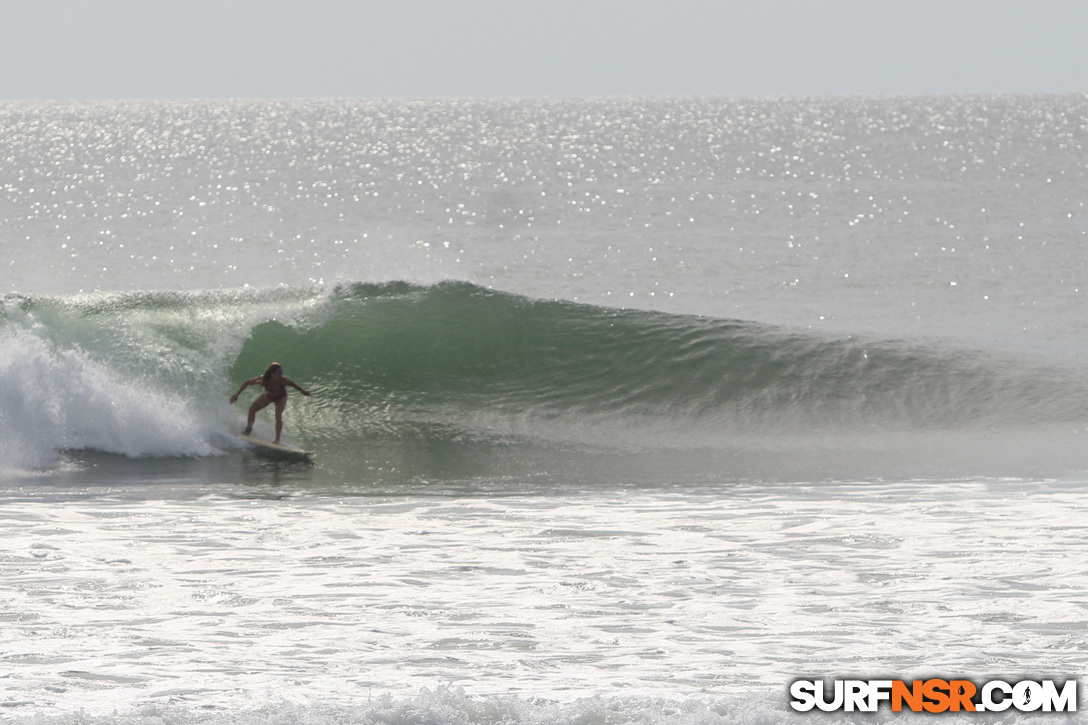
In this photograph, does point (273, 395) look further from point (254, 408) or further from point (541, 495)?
point (541, 495)

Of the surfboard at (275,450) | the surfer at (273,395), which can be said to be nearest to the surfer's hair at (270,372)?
the surfer at (273,395)

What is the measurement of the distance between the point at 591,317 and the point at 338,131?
342 feet

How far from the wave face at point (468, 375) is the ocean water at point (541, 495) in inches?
1.8

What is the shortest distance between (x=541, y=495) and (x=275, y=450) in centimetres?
288

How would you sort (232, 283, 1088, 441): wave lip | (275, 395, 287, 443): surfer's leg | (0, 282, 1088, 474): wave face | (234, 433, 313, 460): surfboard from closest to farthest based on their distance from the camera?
(234, 433, 313, 460): surfboard < (275, 395, 287, 443): surfer's leg < (0, 282, 1088, 474): wave face < (232, 283, 1088, 441): wave lip

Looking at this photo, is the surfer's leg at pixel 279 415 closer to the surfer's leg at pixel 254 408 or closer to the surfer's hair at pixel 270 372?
the surfer's leg at pixel 254 408

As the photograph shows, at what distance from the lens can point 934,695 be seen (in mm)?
5039

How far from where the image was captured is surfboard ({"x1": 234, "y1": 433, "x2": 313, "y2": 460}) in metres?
11.0

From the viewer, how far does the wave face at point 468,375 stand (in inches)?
450

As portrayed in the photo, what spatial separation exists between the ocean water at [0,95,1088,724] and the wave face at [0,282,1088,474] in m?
0.05

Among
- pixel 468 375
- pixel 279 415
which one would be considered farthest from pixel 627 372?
pixel 279 415

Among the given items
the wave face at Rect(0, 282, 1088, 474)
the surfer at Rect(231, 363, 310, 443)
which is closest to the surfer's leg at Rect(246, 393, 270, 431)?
the surfer at Rect(231, 363, 310, 443)

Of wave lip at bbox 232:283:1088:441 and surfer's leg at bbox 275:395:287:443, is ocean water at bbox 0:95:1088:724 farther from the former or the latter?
surfer's leg at bbox 275:395:287:443

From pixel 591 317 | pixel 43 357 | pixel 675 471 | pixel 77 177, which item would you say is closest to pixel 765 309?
pixel 591 317
